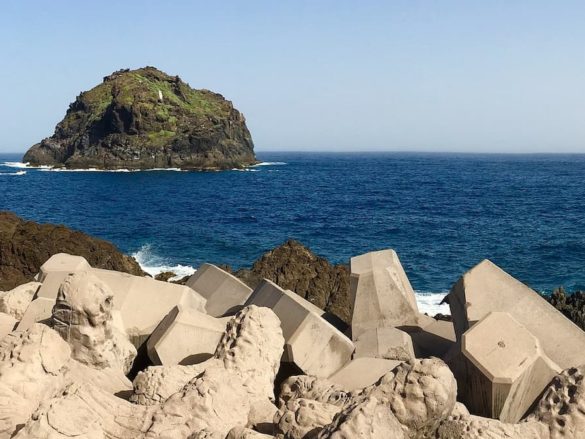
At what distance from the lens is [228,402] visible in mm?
3371

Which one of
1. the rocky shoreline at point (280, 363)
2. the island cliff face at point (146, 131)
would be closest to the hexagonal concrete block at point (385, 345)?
the rocky shoreline at point (280, 363)

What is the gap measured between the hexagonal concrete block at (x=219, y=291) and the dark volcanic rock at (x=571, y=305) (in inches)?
191

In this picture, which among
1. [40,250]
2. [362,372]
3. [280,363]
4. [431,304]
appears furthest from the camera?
[431,304]

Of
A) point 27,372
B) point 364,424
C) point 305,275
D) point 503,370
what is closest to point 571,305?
point 305,275

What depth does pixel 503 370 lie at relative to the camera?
4035 mm

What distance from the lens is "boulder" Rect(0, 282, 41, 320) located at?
5.57m

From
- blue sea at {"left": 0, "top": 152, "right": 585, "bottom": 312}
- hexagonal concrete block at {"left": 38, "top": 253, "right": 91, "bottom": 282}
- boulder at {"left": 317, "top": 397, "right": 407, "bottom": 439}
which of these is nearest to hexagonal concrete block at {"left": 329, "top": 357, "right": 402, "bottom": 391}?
boulder at {"left": 317, "top": 397, "right": 407, "bottom": 439}

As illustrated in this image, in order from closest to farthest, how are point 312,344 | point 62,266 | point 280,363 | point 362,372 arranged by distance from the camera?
point 362,372
point 280,363
point 312,344
point 62,266

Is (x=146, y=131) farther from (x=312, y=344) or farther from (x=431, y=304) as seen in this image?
(x=312, y=344)

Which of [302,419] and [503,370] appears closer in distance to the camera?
[302,419]

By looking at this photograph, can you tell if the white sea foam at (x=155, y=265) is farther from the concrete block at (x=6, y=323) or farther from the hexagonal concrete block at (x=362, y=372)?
the hexagonal concrete block at (x=362, y=372)

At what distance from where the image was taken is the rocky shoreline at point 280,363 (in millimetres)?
3135

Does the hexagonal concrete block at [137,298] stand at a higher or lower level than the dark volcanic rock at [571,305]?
higher

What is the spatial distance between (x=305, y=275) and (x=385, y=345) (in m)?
6.62
